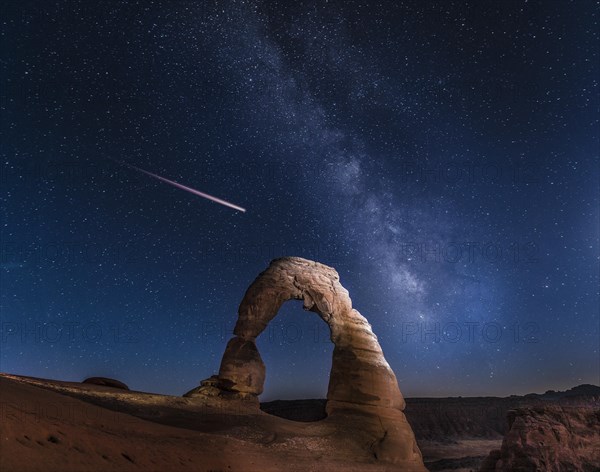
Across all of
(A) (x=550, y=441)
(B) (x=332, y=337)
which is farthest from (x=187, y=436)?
(A) (x=550, y=441)

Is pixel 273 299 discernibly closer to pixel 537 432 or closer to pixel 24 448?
pixel 537 432

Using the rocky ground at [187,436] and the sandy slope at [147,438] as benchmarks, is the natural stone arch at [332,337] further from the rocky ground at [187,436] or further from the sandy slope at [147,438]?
the sandy slope at [147,438]

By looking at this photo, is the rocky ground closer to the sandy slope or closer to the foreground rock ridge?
the sandy slope

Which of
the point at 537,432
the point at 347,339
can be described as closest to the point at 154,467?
the point at 347,339

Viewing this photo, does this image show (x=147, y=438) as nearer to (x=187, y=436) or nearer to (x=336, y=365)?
(x=187, y=436)

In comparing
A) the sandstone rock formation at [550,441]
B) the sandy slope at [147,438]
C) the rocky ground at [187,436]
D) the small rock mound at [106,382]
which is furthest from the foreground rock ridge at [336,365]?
the sandstone rock formation at [550,441]

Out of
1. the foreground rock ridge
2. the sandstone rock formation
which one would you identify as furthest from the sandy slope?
the sandstone rock formation
